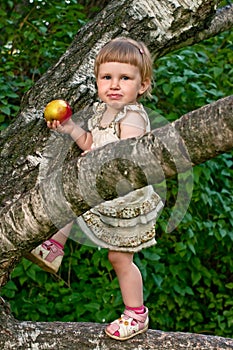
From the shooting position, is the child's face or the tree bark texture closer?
the tree bark texture

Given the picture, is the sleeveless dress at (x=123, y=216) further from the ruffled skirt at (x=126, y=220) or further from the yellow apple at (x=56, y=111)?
the yellow apple at (x=56, y=111)

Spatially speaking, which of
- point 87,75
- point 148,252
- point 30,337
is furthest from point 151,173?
point 148,252

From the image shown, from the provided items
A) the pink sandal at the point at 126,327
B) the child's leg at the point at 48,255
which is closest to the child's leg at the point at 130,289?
the pink sandal at the point at 126,327

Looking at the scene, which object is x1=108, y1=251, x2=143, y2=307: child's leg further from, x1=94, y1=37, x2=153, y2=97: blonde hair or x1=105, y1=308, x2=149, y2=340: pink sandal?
x1=94, y1=37, x2=153, y2=97: blonde hair

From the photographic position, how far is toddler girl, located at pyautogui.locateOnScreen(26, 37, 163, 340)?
244cm

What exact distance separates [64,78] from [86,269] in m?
1.71

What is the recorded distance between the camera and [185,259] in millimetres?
4312

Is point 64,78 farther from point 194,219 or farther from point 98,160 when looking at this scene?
point 194,219

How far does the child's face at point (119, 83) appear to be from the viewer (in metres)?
2.48

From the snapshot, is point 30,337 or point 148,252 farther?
point 148,252

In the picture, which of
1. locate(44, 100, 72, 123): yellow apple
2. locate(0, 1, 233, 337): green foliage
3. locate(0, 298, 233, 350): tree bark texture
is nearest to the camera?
locate(0, 298, 233, 350): tree bark texture

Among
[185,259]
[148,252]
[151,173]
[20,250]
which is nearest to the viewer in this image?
[151,173]

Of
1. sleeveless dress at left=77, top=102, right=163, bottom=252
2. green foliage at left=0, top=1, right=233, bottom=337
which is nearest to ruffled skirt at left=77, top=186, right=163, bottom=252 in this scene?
sleeveless dress at left=77, top=102, right=163, bottom=252

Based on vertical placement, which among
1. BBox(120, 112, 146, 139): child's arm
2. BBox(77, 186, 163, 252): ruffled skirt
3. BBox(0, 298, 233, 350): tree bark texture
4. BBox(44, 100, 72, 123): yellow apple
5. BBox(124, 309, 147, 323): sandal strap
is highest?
BBox(44, 100, 72, 123): yellow apple
